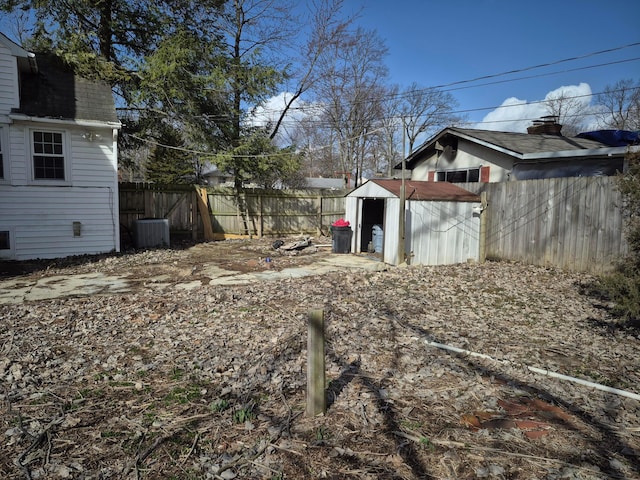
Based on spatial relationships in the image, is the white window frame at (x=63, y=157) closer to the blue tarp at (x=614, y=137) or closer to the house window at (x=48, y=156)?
the house window at (x=48, y=156)

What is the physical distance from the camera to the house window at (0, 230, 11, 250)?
410 inches

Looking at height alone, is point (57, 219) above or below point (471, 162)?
below

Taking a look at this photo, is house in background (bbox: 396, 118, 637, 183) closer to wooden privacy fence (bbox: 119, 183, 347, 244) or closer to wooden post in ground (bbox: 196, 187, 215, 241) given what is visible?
wooden privacy fence (bbox: 119, 183, 347, 244)

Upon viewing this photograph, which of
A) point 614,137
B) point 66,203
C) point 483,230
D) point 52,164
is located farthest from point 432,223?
point 52,164

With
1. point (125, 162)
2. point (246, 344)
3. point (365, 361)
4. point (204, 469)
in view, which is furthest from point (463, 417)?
point (125, 162)

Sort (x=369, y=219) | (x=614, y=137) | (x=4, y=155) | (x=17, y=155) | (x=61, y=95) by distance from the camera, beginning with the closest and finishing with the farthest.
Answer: (x=4, y=155) < (x=17, y=155) < (x=61, y=95) < (x=614, y=137) < (x=369, y=219)

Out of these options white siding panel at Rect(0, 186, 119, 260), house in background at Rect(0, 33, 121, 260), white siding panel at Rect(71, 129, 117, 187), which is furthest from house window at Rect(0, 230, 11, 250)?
white siding panel at Rect(71, 129, 117, 187)

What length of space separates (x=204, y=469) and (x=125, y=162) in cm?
1603

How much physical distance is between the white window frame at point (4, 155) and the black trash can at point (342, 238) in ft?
28.6

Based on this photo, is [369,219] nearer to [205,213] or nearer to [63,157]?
[205,213]

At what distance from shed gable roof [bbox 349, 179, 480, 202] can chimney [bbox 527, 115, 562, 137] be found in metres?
6.10

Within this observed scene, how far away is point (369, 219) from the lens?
13.7 meters

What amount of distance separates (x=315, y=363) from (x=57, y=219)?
1052 centimetres

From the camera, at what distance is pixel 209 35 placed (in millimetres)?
16469
